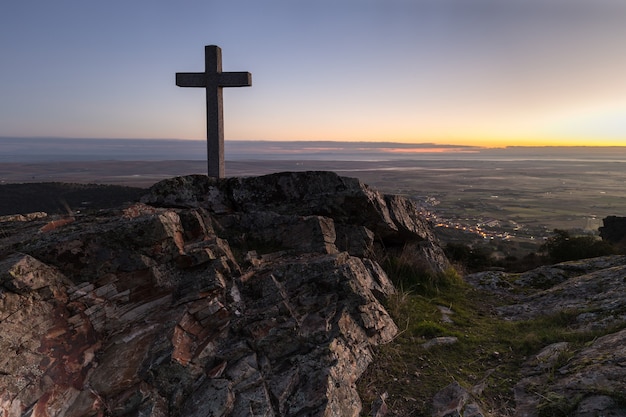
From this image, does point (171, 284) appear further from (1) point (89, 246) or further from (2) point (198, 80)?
(2) point (198, 80)

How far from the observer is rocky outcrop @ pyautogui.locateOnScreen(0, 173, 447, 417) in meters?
4.14

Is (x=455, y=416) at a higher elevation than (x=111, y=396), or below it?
below

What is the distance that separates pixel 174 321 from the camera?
4980 millimetres

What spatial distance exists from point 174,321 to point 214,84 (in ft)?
30.0

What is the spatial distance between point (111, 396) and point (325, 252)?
178 inches

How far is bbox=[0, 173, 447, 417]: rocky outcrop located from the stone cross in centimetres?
489

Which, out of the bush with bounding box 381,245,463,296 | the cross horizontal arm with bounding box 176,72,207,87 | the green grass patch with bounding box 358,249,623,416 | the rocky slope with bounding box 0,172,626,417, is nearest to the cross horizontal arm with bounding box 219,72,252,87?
the cross horizontal arm with bounding box 176,72,207,87

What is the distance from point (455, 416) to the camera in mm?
4324

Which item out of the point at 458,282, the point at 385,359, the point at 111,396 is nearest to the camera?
the point at 111,396

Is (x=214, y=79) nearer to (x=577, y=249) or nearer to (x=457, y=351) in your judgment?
(x=457, y=351)

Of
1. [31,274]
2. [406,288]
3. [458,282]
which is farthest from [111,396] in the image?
[458,282]

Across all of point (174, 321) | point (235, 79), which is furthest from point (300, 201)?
point (235, 79)

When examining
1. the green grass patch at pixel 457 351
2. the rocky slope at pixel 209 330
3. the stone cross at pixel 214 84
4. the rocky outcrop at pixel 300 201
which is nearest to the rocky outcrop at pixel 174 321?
the rocky slope at pixel 209 330

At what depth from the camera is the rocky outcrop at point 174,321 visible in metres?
4.14
